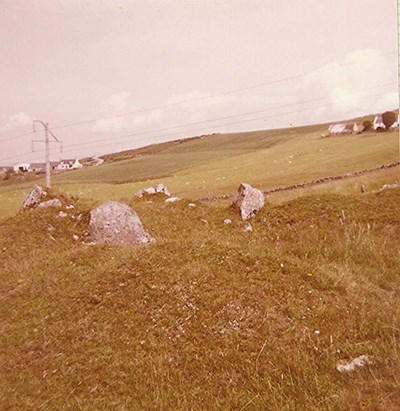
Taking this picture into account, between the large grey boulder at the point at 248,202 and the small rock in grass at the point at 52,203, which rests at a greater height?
the small rock in grass at the point at 52,203

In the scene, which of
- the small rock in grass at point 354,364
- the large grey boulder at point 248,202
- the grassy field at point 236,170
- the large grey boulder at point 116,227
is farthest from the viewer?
the grassy field at point 236,170

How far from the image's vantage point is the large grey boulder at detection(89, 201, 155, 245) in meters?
17.5

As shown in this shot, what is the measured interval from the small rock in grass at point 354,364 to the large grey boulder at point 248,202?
1253 centimetres

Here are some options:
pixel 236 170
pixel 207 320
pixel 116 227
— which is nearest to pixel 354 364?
pixel 207 320

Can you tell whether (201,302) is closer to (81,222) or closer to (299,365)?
(299,365)

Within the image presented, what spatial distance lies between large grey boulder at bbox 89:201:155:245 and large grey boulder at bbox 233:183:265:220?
4.86m

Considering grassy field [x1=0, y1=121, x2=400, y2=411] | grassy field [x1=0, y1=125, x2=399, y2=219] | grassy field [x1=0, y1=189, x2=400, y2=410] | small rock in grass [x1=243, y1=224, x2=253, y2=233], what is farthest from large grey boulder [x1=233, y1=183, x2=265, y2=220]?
grassy field [x1=0, y1=125, x2=399, y2=219]

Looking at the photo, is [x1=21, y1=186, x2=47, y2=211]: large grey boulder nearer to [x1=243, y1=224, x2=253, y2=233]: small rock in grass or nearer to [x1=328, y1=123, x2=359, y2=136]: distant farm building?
[x1=243, y1=224, x2=253, y2=233]: small rock in grass

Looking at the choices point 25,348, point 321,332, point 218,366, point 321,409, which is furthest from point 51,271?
point 321,409

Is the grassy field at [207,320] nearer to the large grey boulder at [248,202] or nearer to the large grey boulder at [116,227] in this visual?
the large grey boulder at [116,227]

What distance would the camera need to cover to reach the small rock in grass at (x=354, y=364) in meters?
7.66

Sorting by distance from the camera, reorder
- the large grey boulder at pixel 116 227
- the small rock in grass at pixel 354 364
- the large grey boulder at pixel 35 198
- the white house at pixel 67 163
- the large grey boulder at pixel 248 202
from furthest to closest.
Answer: the white house at pixel 67 163 → the large grey boulder at pixel 35 198 → the large grey boulder at pixel 248 202 → the large grey boulder at pixel 116 227 → the small rock in grass at pixel 354 364

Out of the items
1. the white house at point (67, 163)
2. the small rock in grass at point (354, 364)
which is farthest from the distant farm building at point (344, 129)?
the white house at point (67, 163)

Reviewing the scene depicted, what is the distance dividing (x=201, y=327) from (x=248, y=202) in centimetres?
1170
